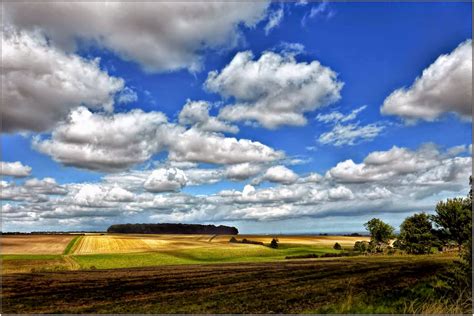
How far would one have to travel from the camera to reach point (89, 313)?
66.9ft

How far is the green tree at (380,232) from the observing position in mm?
115000

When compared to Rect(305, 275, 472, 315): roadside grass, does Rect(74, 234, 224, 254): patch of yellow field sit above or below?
below

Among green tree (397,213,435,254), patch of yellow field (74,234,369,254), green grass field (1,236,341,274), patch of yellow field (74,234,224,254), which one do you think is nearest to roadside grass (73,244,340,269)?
green grass field (1,236,341,274)

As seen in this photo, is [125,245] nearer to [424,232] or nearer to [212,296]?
[424,232]

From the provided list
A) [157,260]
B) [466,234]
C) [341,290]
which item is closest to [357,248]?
[157,260]

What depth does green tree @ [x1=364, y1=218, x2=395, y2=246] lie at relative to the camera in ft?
377

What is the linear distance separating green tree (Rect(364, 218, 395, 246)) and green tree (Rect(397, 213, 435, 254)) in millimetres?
14012

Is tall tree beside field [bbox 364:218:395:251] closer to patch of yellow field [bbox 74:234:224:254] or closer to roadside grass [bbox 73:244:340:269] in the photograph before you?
roadside grass [bbox 73:244:340:269]

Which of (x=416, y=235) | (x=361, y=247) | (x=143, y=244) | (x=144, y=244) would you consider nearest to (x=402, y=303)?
(x=416, y=235)

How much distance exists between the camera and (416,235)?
310 feet

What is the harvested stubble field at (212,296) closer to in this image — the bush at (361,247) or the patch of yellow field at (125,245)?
the patch of yellow field at (125,245)

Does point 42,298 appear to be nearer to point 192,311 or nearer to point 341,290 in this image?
point 192,311

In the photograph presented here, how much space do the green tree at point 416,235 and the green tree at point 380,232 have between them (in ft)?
46.0

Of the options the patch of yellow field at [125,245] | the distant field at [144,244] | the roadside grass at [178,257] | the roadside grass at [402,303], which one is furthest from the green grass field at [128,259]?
the roadside grass at [402,303]
